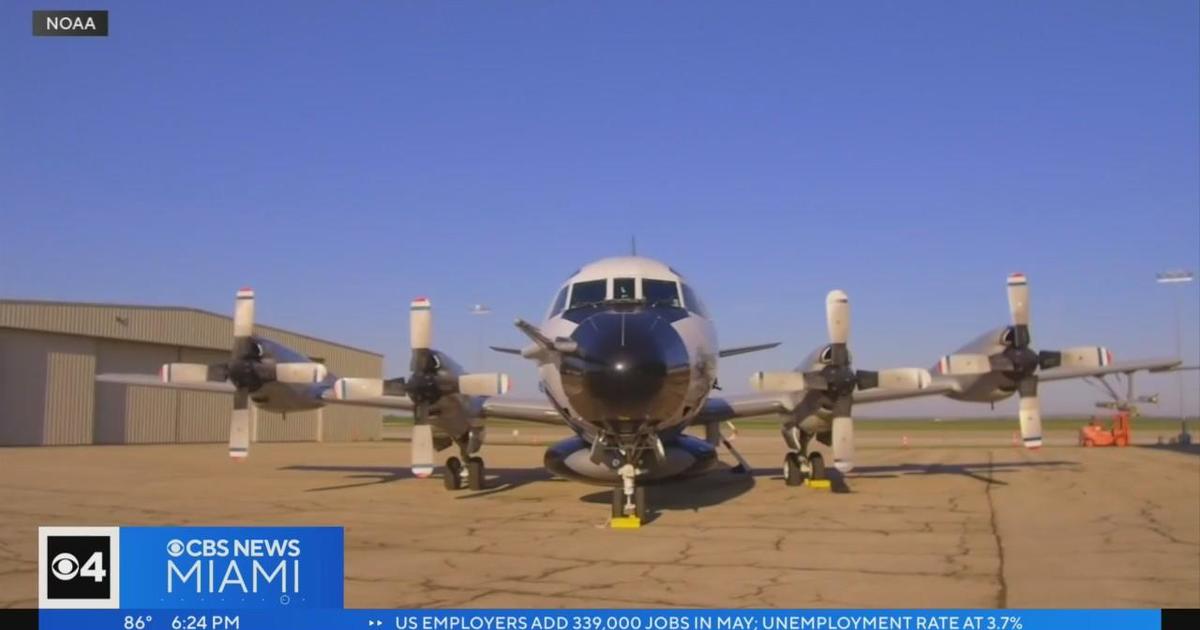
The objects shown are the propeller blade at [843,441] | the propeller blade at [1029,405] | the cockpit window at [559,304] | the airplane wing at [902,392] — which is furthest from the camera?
the airplane wing at [902,392]

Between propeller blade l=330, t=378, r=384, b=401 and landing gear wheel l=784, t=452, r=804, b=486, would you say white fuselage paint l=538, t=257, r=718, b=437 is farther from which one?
landing gear wheel l=784, t=452, r=804, b=486

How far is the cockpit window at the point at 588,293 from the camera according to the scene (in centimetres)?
1434

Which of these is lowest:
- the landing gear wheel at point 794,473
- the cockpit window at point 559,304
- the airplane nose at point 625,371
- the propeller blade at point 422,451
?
the landing gear wheel at point 794,473

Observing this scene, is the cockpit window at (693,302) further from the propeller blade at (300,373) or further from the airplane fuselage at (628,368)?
the propeller blade at (300,373)

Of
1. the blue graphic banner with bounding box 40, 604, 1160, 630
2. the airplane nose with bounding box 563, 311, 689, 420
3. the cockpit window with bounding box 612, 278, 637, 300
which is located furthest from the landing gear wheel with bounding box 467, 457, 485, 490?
the blue graphic banner with bounding box 40, 604, 1160, 630

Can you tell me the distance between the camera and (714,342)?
1490 centimetres

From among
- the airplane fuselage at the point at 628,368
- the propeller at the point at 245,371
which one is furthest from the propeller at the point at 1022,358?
the propeller at the point at 245,371

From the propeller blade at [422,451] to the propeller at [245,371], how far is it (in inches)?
87.9

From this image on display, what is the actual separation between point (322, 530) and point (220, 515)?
320 inches

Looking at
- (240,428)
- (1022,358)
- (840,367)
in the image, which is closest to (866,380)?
(840,367)

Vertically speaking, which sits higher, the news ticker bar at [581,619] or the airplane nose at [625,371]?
the airplane nose at [625,371]

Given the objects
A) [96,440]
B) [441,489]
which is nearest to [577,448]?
[441,489]

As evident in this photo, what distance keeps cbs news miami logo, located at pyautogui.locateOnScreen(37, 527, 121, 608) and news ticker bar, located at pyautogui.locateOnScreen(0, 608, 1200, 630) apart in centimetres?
14

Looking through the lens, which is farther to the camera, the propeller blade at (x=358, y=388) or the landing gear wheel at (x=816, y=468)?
the landing gear wheel at (x=816, y=468)
